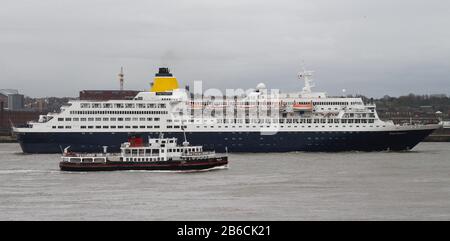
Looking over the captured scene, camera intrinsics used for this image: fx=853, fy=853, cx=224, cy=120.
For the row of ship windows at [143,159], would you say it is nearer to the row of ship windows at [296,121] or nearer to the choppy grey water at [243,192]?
the choppy grey water at [243,192]

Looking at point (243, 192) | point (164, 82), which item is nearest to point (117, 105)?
point (164, 82)

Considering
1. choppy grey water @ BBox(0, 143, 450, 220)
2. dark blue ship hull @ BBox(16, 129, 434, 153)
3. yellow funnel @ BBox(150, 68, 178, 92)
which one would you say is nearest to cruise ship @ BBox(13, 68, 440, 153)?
dark blue ship hull @ BBox(16, 129, 434, 153)

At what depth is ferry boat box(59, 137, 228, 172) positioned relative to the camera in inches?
1761

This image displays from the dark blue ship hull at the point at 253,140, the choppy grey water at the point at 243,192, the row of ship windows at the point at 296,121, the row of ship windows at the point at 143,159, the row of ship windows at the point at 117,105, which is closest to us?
the choppy grey water at the point at 243,192

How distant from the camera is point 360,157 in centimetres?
5566

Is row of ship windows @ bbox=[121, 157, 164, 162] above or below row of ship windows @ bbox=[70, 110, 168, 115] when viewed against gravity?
below

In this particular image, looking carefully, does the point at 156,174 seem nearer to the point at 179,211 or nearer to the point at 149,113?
the point at 179,211

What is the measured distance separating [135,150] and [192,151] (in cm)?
308

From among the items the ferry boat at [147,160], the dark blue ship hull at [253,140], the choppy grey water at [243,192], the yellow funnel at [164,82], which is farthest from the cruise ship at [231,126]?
the ferry boat at [147,160]

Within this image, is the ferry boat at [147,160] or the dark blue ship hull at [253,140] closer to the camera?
the ferry boat at [147,160]

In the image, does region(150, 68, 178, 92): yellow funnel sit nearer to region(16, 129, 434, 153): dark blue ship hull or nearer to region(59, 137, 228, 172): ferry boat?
region(16, 129, 434, 153): dark blue ship hull

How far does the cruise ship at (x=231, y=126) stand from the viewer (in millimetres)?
61531

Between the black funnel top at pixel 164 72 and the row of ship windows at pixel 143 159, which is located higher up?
the black funnel top at pixel 164 72

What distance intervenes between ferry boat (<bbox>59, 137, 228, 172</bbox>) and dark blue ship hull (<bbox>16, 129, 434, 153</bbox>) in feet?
52.8
